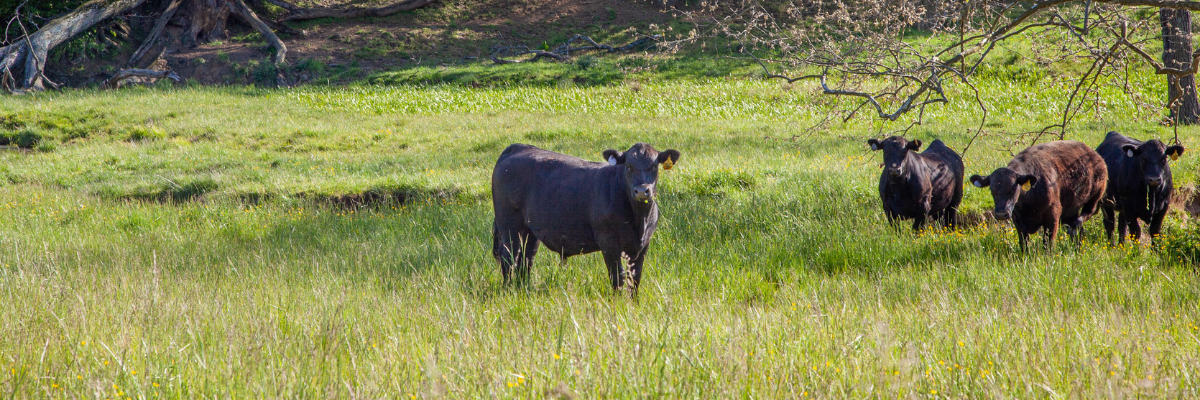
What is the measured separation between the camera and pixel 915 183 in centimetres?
807

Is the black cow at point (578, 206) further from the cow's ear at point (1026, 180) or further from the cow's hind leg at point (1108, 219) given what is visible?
the cow's hind leg at point (1108, 219)

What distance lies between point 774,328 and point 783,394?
42.2 inches

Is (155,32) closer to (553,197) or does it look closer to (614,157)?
(553,197)

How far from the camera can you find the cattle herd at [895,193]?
5.15m

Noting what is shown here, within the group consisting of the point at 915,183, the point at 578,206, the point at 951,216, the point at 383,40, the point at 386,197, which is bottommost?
the point at 386,197

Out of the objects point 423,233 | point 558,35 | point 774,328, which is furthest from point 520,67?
point 774,328

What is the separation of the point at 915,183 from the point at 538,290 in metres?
4.80

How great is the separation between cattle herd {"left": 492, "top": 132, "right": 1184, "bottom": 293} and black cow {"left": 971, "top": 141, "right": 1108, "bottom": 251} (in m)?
0.01

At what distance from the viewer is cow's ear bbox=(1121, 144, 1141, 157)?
759 cm

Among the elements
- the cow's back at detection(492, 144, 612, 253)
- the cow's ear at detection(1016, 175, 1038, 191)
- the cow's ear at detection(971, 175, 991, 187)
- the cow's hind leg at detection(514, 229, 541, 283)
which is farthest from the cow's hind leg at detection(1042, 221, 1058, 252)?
the cow's hind leg at detection(514, 229, 541, 283)

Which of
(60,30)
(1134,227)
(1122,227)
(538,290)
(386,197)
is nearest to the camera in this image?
(538,290)

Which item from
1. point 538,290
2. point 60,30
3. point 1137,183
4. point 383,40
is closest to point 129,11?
point 60,30

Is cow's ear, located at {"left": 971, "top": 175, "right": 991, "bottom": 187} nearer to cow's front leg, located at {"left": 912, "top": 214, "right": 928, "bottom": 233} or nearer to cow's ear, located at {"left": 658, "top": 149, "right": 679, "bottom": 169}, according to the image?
cow's front leg, located at {"left": 912, "top": 214, "right": 928, "bottom": 233}

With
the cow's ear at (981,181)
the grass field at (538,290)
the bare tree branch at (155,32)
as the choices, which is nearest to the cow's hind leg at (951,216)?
the grass field at (538,290)
